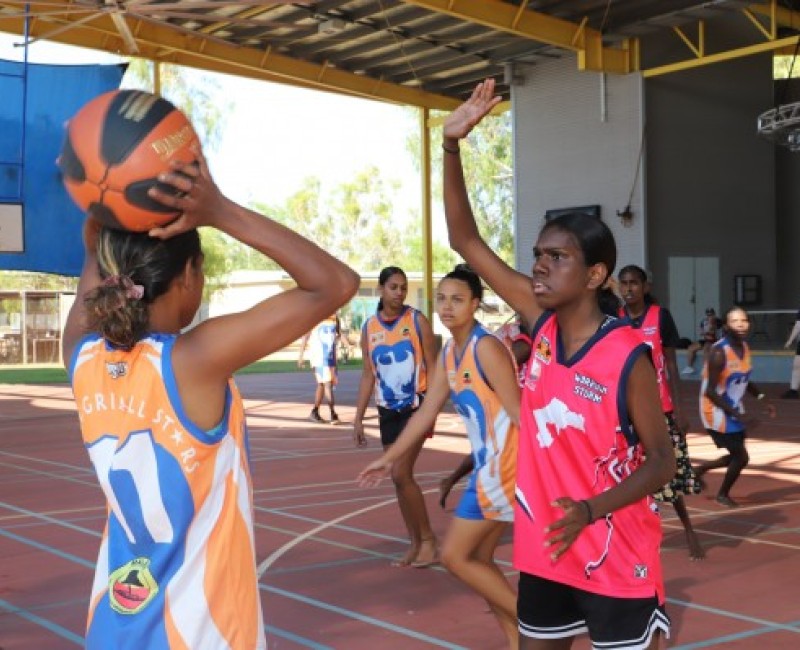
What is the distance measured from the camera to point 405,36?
2439cm

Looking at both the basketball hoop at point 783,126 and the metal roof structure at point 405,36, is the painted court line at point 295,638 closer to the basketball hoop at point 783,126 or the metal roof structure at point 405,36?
the basketball hoop at point 783,126

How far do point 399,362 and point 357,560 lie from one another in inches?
66.6

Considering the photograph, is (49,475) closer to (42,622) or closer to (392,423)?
(392,423)

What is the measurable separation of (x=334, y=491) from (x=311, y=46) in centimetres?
1612

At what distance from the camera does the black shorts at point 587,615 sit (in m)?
3.47

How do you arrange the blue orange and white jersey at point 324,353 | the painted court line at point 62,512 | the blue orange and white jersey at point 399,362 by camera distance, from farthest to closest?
the blue orange and white jersey at point 324,353
the painted court line at point 62,512
the blue orange and white jersey at point 399,362

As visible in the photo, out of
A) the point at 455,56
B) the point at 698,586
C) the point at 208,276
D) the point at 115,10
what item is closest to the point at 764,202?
the point at 455,56

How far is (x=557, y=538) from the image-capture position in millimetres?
3178

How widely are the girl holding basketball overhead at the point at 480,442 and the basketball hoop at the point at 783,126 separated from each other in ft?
42.0

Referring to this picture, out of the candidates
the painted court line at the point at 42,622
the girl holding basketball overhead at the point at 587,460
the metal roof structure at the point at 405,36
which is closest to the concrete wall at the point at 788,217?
the metal roof structure at the point at 405,36

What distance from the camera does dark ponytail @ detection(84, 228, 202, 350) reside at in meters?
2.56

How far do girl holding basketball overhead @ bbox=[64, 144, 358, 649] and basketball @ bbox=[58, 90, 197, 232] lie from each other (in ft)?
0.26

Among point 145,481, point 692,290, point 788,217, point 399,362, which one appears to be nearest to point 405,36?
point 692,290

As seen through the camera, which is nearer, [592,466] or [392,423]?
[592,466]
